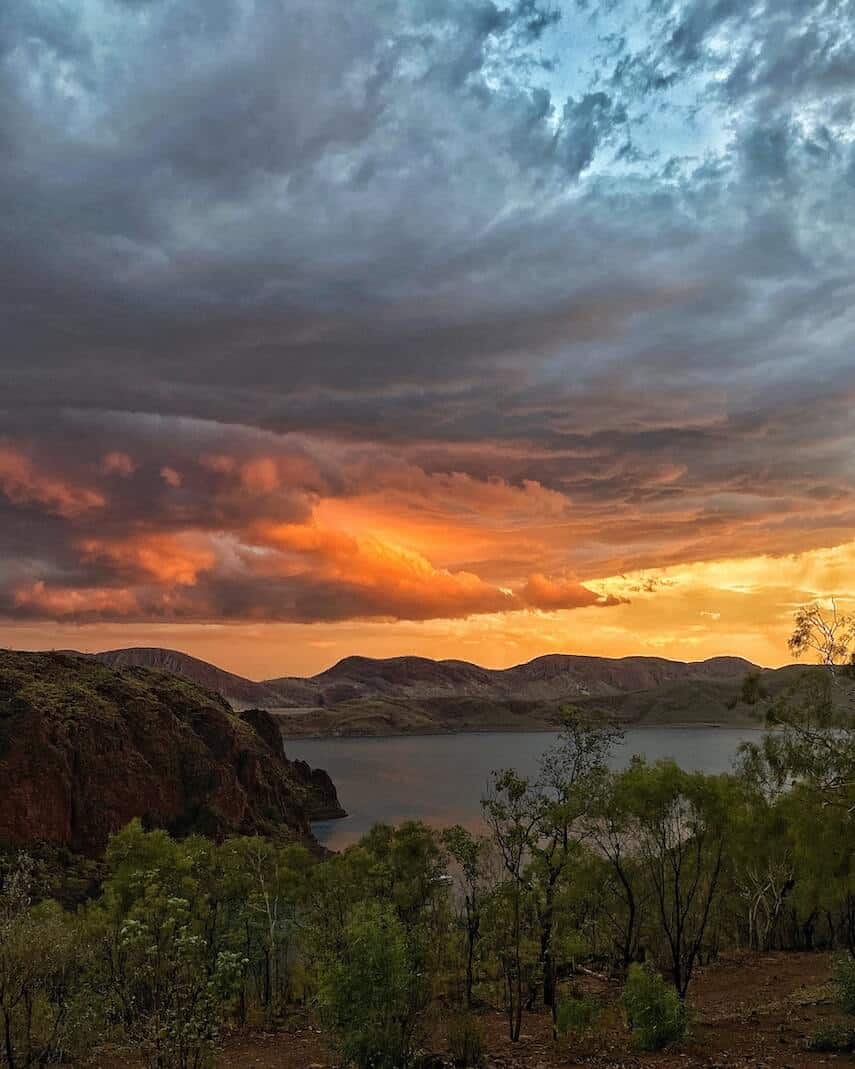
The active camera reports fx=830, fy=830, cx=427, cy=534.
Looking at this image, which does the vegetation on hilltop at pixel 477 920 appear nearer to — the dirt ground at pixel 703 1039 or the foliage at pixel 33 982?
the foliage at pixel 33 982

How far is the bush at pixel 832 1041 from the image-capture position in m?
23.9

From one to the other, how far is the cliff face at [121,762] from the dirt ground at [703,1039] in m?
103

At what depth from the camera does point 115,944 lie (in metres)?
36.3

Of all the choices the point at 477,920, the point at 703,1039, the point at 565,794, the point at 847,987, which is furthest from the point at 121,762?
the point at 847,987

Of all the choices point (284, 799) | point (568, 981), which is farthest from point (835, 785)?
point (284, 799)

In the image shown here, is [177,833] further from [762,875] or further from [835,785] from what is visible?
[835,785]

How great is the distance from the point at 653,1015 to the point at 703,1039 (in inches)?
89.6

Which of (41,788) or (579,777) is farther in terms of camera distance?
(41,788)

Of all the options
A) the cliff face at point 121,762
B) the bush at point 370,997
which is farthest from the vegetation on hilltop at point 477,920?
the cliff face at point 121,762

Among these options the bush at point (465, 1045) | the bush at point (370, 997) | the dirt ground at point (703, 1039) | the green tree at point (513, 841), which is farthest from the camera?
the green tree at point (513, 841)

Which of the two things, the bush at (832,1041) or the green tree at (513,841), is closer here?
the bush at (832,1041)

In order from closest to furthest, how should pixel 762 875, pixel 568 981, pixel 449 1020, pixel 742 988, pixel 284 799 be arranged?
pixel 449 1020, pixel 742 988, pixel 568 981, pixel 762 875, pixel 284 799

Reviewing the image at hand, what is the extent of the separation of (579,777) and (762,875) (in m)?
26.9

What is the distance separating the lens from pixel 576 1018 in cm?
2745
